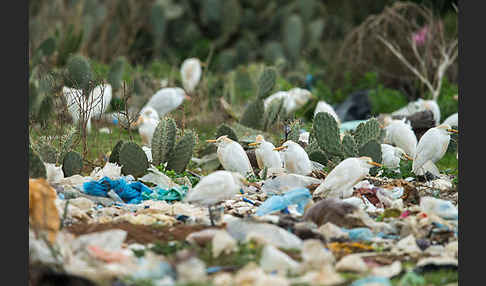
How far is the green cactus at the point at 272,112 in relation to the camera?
6816 mm

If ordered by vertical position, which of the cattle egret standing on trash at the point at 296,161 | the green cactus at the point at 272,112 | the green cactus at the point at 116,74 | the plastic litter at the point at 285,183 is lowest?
the plastic litter at the point at 285,183

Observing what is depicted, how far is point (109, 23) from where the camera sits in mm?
12086

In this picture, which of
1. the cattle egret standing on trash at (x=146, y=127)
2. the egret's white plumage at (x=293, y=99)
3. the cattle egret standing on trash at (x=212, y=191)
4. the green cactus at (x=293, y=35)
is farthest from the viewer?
the green cactus at (x=293, y=35)

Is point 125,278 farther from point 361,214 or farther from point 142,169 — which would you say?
point 142,169

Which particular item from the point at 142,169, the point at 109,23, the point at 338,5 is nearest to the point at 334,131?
the point at 142,169

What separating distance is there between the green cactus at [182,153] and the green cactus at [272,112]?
1.68m

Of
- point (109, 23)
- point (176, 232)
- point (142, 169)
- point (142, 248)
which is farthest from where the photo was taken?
point (109, 23)

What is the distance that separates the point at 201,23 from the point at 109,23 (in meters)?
2.05

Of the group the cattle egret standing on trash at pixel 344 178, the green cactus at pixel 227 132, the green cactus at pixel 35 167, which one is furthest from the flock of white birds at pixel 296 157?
the green cactus at pixel 35 167

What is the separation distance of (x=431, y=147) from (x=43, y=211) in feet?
8.89

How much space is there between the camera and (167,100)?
25.1ft

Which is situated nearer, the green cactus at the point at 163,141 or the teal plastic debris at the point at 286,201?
the teal plastic debris at the point at 286,201

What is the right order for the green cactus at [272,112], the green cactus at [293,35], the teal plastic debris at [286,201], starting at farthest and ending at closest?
the green cactus at [293,35] < the green cactus at [272,112] < the teal plastic debris at [286,201]

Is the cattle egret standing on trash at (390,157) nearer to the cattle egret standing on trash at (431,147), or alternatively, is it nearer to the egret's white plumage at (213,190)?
the cattle egret standing on trash at (431,147)
